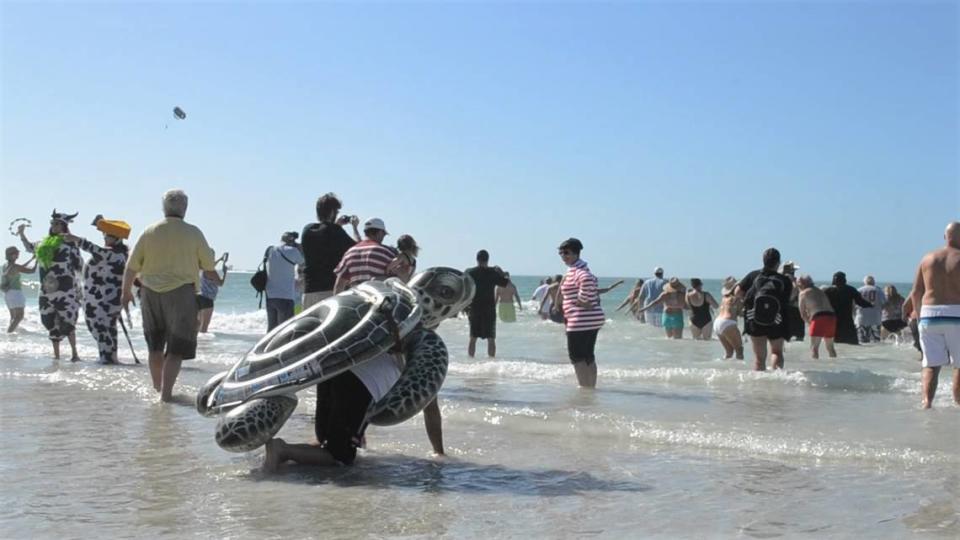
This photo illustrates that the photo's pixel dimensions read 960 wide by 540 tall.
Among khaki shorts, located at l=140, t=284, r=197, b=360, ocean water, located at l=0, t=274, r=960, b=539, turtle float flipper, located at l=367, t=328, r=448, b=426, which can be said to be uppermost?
khaki shorts, located at l=140, t=284, r=197, b=360

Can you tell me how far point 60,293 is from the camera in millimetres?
12445

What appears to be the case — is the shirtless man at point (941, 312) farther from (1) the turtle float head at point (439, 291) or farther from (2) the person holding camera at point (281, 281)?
(2) the person holding camera at point (281, 281)

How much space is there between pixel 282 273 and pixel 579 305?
3.32 m

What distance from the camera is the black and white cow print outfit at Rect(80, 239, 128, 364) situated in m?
11.1

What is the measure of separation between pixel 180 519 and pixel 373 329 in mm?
1372

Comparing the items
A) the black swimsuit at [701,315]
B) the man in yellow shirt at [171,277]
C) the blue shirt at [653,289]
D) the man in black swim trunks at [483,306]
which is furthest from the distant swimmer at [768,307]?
the blue shirt at [653,289]

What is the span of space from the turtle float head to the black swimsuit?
48.2 ft

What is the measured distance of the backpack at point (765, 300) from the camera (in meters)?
11.7

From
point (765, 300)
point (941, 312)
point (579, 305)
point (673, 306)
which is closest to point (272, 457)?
point (579, 305)

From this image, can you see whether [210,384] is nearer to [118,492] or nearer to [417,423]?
[118,492]

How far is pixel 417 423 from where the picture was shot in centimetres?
756

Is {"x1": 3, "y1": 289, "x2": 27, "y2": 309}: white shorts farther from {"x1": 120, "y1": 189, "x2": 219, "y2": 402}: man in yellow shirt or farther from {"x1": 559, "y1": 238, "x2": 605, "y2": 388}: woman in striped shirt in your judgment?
{"x1": 559, "y1": 238, "x2": 605, "y2": 388}: woman in striped shirt

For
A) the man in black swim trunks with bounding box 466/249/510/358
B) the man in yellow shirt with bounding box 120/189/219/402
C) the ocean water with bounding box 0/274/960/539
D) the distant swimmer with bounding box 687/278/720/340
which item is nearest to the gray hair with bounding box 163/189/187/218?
the man in yellow shirt with bounding box 120/189/219/402

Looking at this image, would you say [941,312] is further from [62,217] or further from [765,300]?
[62,217]
